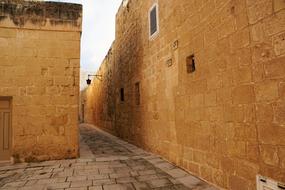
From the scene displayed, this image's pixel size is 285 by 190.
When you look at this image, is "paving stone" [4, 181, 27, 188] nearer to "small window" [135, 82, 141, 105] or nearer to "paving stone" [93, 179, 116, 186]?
"paving stone" [93, 179, 116, 186]

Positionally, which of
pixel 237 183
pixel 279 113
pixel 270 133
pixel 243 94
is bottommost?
pixel 237 183

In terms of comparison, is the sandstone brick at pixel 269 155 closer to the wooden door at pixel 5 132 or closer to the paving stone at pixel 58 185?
the paving stone at pixel 58 185

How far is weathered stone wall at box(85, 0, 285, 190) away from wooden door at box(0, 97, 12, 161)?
3122 mm

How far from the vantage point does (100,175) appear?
3924mm

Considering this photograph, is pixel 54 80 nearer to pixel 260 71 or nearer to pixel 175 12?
pixel 175 12

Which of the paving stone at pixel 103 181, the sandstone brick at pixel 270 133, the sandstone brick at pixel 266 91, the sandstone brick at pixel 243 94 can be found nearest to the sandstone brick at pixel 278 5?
the sandstone brick at pixel 266 91

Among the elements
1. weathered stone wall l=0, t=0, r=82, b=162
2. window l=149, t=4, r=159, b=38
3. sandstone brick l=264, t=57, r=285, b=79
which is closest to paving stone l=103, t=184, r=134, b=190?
weathered stone wall l=0, t=0, r=82, b=162

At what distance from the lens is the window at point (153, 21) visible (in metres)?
5.54

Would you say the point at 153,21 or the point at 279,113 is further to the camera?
the point at 153,21

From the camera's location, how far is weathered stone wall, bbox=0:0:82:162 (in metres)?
5.00

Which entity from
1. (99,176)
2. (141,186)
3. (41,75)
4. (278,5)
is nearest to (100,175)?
(99,176)

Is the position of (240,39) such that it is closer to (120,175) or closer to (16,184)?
(120,175)

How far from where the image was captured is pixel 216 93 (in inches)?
131

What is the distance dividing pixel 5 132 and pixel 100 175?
2505 mm
